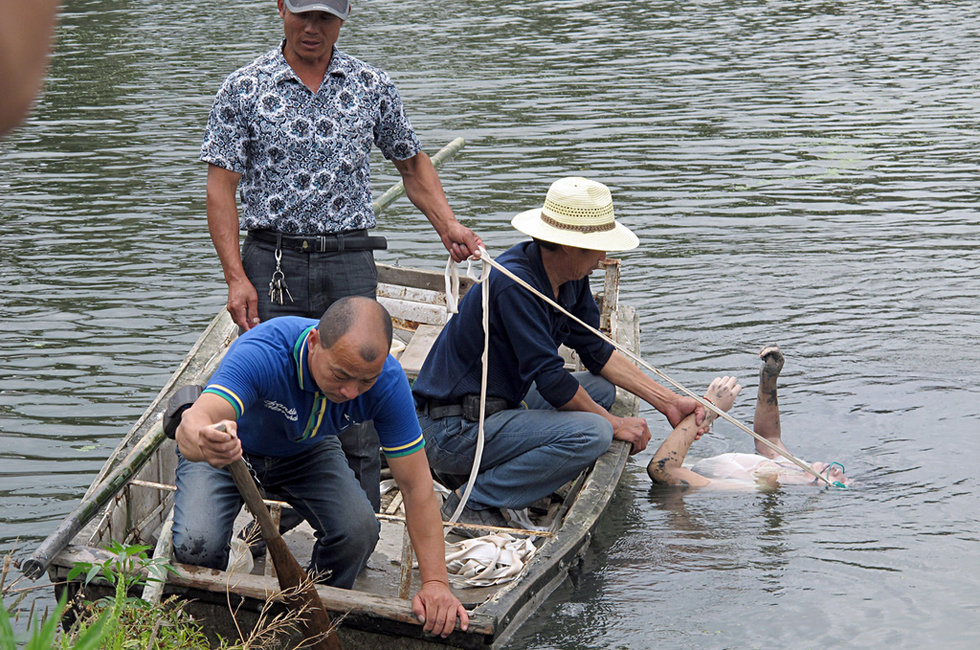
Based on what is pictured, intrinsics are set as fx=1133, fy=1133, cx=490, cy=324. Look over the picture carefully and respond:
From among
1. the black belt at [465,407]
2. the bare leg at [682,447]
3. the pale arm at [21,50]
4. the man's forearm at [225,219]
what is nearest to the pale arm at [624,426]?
the bare leg at [682,447]

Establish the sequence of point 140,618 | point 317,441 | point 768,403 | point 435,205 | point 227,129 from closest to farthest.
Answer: point 140,618 → point 317,441 → point 227,129 → point 435,205 → point 768,403

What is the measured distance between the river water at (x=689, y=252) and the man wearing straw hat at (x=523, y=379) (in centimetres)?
61

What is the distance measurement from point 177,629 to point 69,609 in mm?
639

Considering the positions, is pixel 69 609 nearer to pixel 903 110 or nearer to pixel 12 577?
pixel 12 577

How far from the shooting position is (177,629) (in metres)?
3.84

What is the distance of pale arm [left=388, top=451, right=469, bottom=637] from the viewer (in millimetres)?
4129

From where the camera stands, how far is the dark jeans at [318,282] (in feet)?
17.4

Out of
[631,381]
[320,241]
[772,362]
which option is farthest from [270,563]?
[772,362]

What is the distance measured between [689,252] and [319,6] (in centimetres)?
612

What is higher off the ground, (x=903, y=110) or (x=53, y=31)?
(x=53, y=31)

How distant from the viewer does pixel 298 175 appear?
5258 mm

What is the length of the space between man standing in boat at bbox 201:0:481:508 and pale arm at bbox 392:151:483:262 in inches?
14.6

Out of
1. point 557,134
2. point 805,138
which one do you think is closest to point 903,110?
point 805,138

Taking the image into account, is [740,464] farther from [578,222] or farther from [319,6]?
[319,6]
